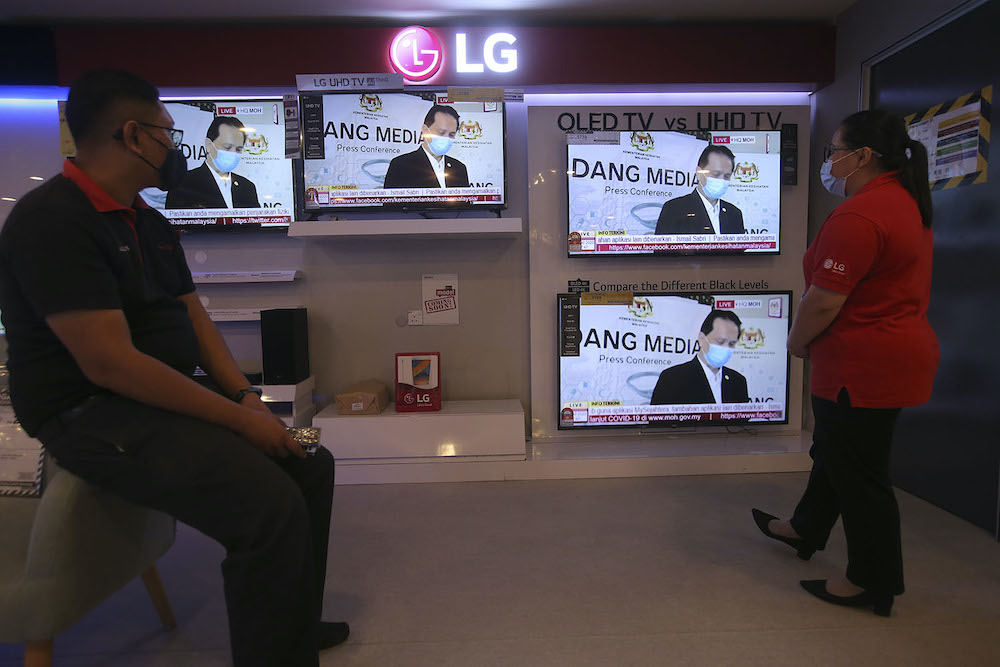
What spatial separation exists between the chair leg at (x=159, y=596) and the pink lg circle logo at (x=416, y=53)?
2.76 metres

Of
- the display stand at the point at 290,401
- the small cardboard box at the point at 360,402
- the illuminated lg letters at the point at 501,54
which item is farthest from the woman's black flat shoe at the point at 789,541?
the illuminated lg letters at the point at 501,54

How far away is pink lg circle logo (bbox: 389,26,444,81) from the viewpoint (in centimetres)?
325

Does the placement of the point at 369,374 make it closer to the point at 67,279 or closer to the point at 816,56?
the point at 67,279

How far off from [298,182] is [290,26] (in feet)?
3.06

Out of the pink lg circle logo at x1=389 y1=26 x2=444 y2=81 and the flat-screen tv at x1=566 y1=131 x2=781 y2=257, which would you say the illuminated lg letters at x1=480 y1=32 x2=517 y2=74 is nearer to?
the pink lg circle logo at x1=389 y1=26 x2=444 y2=81

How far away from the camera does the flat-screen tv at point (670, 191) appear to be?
10.7 ft

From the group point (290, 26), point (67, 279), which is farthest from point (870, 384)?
point (290, 26)

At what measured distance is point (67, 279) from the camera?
45.4 inches

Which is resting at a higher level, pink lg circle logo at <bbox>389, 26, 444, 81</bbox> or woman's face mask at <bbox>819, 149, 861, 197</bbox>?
pink lg circle logo at <bbox>389, 26, 444, 81</bbox>

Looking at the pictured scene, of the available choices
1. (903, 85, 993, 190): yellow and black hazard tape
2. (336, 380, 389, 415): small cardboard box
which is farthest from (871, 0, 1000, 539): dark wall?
(336, 380, 389, 415): small cardboard box

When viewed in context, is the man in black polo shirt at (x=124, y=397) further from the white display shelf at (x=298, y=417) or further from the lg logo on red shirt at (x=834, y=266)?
the white display shelf at (x=298, y=417)

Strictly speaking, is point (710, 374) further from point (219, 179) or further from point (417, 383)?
point (219, 179)

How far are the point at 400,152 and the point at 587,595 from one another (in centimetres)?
248

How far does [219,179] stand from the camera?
10.8 feet
